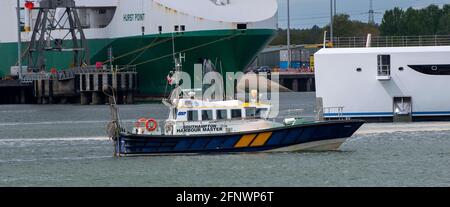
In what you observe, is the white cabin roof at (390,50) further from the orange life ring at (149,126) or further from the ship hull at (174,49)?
the ship hull at (174,49)

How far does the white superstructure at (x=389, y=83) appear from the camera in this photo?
60875mm

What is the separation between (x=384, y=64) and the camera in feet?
202

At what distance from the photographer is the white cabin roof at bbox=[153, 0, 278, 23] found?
93.2 m

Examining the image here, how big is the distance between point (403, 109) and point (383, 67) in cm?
209

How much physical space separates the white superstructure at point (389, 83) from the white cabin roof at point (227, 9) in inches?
1269

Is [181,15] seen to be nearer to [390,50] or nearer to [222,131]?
[390,50]

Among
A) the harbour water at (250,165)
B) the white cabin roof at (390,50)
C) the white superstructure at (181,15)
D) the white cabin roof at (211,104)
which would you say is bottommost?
the harbour water at (250,165)

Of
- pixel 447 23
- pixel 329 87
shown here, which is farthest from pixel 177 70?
pixel 447 23

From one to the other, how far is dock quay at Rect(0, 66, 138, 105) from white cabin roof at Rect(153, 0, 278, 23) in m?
5.69

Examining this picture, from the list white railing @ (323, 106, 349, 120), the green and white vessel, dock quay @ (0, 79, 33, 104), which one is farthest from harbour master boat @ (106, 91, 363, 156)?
dock quay @ (0, 79, 33, 104)

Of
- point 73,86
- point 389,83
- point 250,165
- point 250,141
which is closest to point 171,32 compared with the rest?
Result: point 73,86

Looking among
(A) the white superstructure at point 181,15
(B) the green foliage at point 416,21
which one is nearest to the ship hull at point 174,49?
(A) the white superstructure at point 181,15

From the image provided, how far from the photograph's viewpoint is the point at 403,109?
61000 mm

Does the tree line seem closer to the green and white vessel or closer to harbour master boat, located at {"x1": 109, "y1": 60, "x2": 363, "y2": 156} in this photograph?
the green and white vessel
